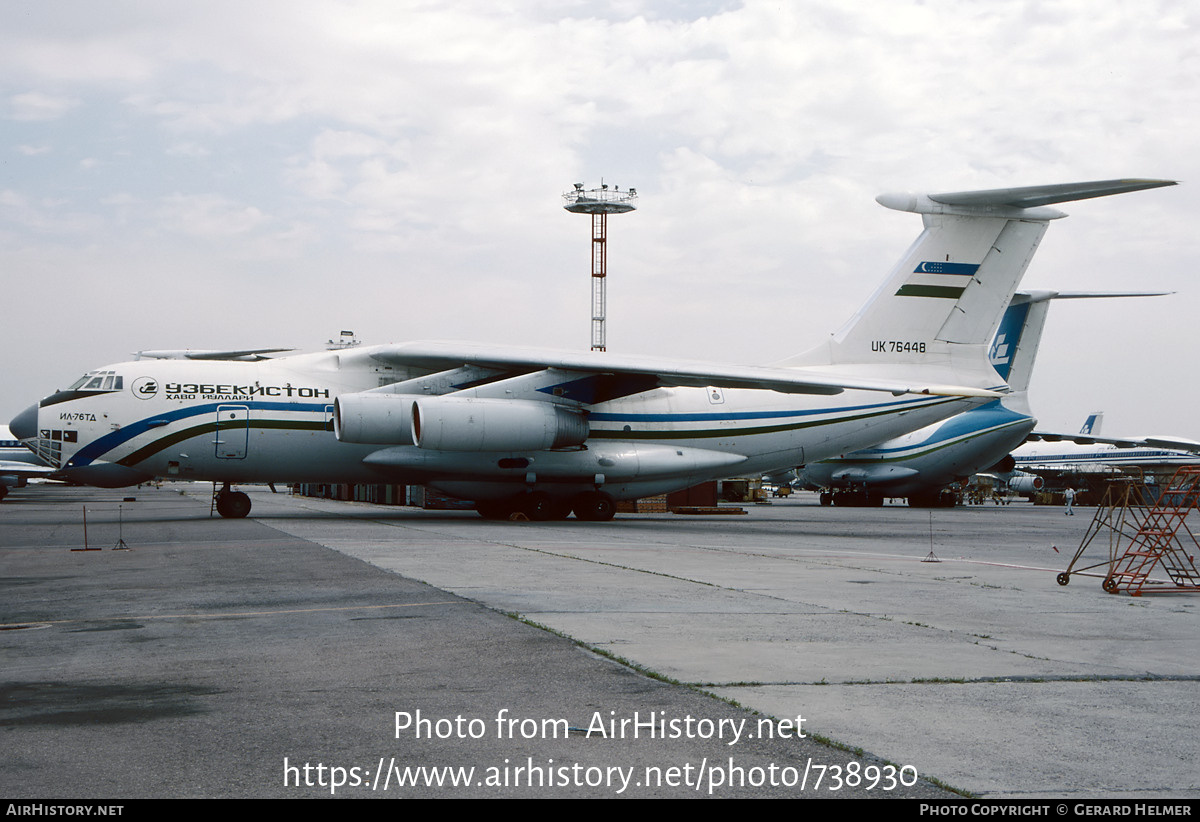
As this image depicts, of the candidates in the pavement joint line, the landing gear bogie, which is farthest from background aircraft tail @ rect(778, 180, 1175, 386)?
the pavement joint line

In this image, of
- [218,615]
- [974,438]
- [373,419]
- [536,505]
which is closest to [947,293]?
[536,505]

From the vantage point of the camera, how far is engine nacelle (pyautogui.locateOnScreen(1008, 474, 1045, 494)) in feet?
210

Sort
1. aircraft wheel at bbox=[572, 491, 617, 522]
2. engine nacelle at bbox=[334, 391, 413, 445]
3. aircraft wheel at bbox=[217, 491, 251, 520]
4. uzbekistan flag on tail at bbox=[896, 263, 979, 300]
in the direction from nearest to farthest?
engine nacelle at bbox=[334, 391, 413, 445] < aircraft wheel at bbox=[217, 491, 251, 520] < uzbekistan flag on tail at bbox=[896, 263, 979, 300] < aircraft wheel at bbox=[572, 491, 617, 522]

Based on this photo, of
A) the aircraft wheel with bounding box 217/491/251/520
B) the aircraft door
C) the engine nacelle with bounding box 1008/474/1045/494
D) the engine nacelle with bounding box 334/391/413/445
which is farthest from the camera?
the engine nacelle with bounding box 1008/474/1045/494

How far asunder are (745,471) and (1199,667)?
60.2 ft

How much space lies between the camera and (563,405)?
22094 millimetres

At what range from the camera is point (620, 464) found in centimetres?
2294

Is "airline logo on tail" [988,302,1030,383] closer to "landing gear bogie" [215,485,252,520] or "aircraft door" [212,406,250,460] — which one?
"landing gear bogie" [215,485,252,520]

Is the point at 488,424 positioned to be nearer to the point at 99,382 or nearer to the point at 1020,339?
the point at 99,382

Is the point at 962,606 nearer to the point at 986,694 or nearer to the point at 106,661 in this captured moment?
the point at 986,694

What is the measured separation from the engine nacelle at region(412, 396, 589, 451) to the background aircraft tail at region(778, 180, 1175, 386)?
6.17 metres

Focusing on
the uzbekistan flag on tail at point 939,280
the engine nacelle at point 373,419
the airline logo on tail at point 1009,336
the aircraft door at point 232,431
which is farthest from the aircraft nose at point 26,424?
the airline logo on tail at point 1009,336

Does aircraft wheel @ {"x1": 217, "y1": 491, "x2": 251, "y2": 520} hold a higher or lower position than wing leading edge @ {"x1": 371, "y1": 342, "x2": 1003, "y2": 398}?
lower

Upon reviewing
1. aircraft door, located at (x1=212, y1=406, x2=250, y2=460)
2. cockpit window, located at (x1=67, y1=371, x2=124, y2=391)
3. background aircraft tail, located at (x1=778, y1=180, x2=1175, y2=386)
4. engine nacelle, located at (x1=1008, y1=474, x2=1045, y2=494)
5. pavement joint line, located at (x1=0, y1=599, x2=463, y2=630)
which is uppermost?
background aircraft tail, located at (x1=778, y1=180, x2=1175, y2=386)
